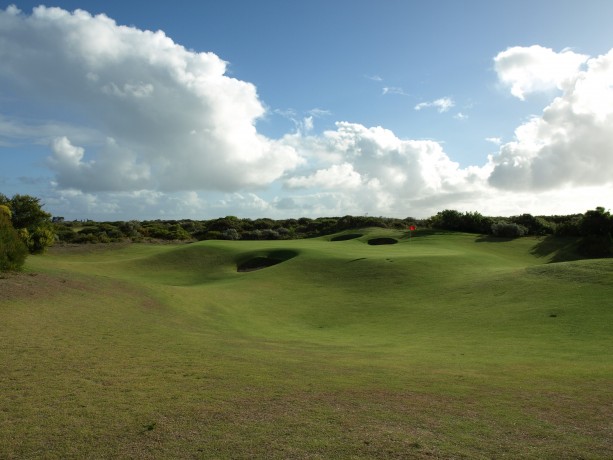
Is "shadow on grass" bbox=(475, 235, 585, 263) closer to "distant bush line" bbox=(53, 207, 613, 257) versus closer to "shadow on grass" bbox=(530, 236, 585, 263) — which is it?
"shadow on grass" bbox=(530, 236, 585, 263)

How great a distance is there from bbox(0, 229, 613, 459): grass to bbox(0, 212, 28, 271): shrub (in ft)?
2.71

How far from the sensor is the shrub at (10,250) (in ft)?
67.7

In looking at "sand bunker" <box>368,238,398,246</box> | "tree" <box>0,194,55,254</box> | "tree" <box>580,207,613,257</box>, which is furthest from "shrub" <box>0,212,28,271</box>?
"tree" <box>580,207,613,257</box>

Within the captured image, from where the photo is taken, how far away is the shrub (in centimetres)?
2062

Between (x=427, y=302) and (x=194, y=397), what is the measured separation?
1761 centimetres

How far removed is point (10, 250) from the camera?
2081 centimetres

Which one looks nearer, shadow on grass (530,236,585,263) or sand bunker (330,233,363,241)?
shadow on grass (530,236,585,263)

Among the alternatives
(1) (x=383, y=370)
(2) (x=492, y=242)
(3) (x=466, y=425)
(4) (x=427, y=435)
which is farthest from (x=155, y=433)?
(2) (x=492, y=242)

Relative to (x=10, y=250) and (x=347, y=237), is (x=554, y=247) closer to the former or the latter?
(x=347, y=237)

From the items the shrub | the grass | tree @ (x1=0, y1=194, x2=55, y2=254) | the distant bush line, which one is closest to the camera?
the grass

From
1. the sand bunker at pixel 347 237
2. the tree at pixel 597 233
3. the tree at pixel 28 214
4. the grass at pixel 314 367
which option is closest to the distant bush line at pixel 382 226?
the tree at pixel 597 233

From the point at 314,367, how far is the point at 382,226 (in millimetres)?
56261

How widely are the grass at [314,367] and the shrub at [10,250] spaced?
0.83 m

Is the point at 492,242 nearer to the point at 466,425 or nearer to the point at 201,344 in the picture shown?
the point at 201,344
